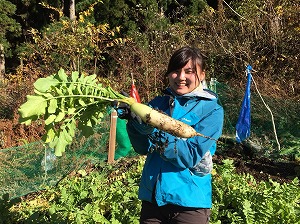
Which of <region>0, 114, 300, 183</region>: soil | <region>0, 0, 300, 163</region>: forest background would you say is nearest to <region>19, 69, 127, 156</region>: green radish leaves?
<region>0, 114, 300, 183</region>: soil

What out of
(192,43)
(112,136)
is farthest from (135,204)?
(192,43)

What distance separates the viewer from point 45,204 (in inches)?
185

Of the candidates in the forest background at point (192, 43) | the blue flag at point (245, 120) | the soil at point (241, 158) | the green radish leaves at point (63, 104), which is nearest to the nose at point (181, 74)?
the green radish leaves at point (63, 104)

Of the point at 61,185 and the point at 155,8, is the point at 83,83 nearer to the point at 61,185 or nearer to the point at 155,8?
the point at 61,185

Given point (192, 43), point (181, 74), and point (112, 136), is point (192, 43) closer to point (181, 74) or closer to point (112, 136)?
point (112, 136)

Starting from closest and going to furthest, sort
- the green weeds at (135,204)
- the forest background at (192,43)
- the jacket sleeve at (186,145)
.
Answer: the jacket sleeve at (186,145) → the green weeds at (135,204) → the forest background at (192,43)

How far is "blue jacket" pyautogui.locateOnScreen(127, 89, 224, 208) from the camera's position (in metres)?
2.07

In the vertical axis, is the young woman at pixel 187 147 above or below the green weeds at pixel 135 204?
above

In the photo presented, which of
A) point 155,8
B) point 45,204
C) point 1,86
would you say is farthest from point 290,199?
point 155,8

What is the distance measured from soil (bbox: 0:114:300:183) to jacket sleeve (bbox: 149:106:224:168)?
376 centimetres

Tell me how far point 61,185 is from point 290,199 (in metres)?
2.93

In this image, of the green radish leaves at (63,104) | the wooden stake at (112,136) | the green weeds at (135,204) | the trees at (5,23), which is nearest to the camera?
the green radish leaves at (63,104)

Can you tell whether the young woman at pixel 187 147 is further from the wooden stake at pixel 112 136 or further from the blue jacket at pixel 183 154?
the wooden stake at pixel 112 136

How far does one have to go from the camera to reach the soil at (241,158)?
580 cm
